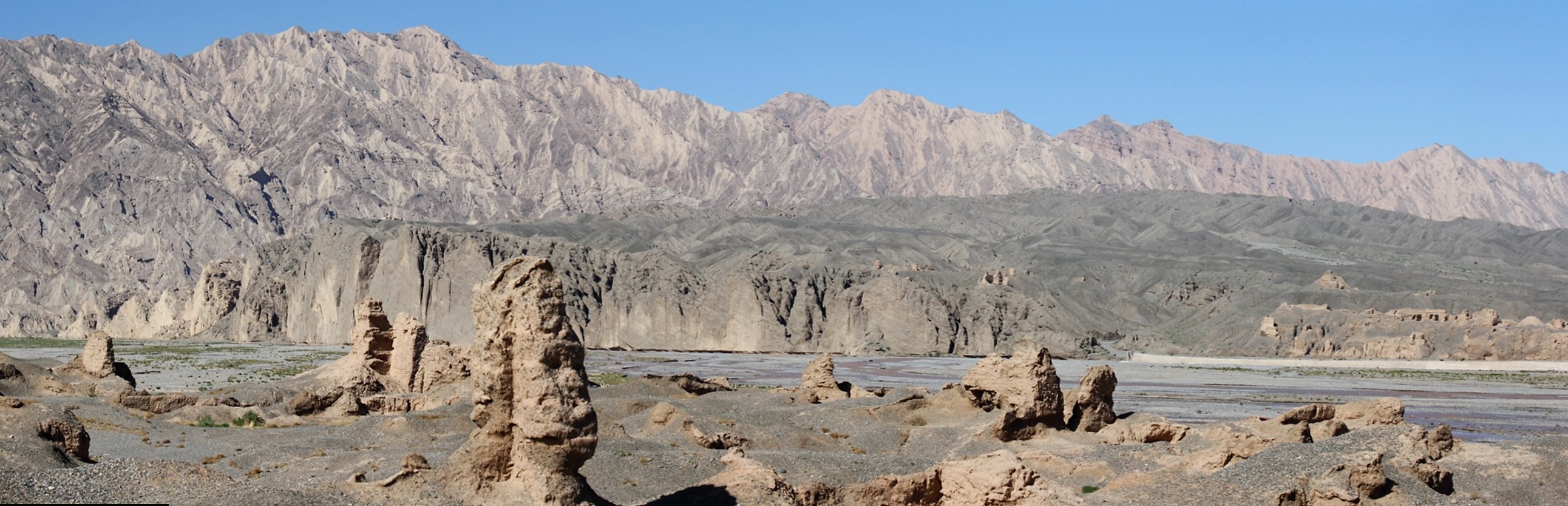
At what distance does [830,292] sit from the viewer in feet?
452

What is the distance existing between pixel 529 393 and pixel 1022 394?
1939cm

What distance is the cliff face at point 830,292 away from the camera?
126m

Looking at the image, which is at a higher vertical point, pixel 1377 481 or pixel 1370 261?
pixel 1370 261

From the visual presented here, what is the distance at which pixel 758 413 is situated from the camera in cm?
4088

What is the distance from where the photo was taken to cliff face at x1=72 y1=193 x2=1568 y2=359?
126m

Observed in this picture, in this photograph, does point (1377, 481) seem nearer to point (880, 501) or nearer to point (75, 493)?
point (880, 501)

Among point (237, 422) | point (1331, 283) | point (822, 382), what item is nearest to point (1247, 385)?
point (822, 382)

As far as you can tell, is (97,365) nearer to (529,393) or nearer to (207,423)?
(207,423)

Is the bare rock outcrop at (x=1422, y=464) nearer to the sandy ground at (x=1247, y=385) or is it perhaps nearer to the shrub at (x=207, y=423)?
the sandy ground at (x=1247, y=385)

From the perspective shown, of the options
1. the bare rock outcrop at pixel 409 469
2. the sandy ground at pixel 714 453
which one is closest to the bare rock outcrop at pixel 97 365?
the sandy ground at pixel 714 453

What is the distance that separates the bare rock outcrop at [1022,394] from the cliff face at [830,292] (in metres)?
72.6

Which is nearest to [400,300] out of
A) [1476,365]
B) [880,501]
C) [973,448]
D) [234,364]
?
[234,364]

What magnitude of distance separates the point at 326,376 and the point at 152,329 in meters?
138

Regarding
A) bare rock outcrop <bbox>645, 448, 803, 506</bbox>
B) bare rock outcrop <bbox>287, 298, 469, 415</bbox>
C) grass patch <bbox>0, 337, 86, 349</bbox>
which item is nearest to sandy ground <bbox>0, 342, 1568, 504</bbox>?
bare rock outcrop <bbox>645, 448, 803, 506</bbox>
